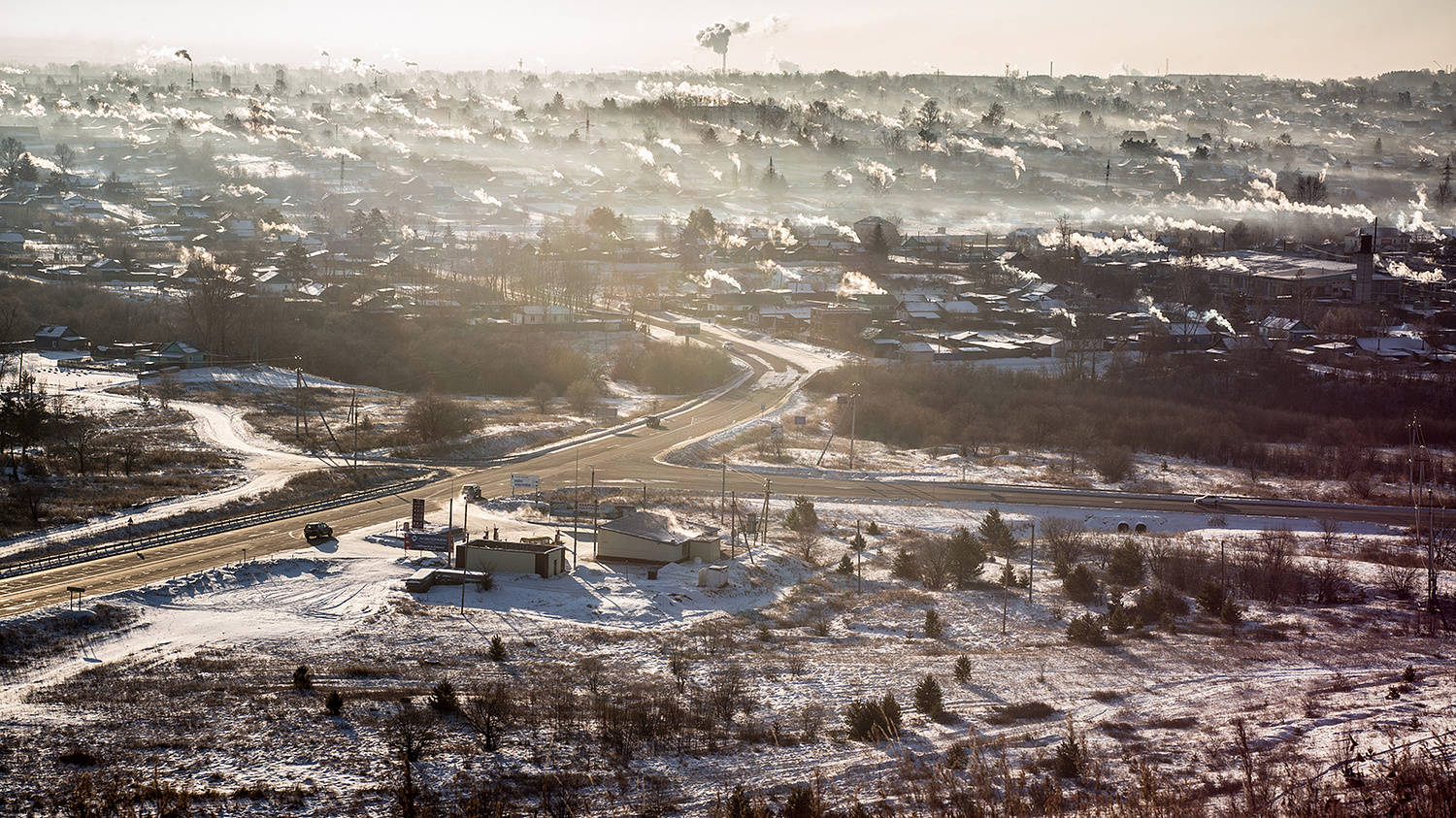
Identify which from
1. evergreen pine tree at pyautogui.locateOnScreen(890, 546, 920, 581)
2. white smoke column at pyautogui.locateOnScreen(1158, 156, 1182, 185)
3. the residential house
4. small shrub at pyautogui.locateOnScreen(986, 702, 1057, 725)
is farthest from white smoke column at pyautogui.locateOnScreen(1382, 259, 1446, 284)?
the residential house

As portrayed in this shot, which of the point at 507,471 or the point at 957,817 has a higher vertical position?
the point at 957,817

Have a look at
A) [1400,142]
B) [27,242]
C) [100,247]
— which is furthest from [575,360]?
[1400,142]

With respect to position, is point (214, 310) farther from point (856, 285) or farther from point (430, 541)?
point (856, 285)

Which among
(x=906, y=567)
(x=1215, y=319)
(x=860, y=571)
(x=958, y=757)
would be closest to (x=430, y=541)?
(x=860, y=571)

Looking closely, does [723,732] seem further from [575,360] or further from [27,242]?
[27,242]

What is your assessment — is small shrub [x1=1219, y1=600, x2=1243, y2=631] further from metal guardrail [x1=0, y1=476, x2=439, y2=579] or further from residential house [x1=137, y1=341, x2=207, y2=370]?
residential house [x1=137, y1=341, x2=207, y2=370]

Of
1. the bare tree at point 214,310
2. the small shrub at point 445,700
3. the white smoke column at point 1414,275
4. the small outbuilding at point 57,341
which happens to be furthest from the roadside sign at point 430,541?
the white smoke column at point 1414,275

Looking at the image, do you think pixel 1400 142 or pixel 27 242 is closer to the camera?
pixel 27 242

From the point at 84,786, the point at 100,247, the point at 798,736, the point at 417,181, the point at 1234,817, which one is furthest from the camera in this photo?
the point at 417,181
